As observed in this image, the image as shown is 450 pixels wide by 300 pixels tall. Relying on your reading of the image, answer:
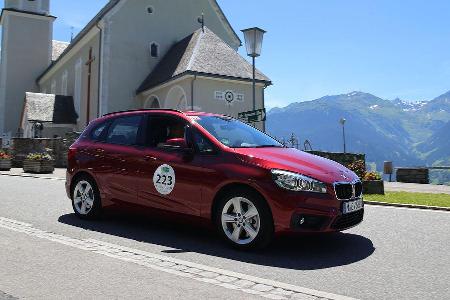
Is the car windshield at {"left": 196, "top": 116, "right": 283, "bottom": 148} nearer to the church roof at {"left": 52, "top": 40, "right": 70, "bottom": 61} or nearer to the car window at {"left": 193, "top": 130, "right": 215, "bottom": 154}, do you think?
the car window at {"left": 193, "top": 130, "right": 215, "bottom": 154}

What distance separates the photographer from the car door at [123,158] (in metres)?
6.46

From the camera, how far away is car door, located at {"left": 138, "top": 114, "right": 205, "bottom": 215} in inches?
225

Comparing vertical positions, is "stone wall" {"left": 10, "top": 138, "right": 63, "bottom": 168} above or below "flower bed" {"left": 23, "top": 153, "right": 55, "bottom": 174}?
above

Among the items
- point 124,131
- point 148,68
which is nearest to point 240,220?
point 124,131

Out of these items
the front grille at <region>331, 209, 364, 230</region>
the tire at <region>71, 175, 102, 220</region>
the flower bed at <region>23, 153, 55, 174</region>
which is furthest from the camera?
the flower bed at <region>23, 153, 55, 174</region>

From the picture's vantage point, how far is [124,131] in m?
6.96

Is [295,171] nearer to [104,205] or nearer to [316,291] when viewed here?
[316,291]

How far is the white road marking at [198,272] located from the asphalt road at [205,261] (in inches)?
3.4

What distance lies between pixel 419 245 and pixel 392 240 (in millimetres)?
371

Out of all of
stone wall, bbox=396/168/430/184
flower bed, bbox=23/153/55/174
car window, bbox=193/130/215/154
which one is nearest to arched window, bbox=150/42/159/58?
flower bed, bbox=23/153/55/174

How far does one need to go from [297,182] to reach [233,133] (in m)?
1.52

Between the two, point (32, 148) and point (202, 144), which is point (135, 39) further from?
point (202, 144)

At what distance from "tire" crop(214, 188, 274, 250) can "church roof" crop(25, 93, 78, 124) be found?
116 feet

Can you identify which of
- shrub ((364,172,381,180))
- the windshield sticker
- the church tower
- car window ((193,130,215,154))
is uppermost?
the church tower
